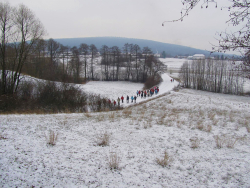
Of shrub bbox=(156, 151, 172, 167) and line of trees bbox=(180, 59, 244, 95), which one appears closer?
shrub bbox=(156, 151, 172, 167)

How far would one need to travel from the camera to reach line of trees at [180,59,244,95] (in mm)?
42875

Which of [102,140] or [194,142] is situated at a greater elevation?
[102,140]

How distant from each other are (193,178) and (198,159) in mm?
1066

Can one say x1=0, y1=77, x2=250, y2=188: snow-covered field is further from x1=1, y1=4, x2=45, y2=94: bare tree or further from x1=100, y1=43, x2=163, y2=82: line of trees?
x1=100, y1=43, x2=163, y2=82: line of trees

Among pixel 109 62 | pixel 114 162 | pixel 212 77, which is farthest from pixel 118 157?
pixel 109 62

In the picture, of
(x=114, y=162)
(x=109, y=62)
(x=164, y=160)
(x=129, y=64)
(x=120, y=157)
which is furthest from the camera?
(x=109, y=62)

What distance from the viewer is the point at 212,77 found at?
44906mm

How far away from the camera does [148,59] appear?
4903 centimetres

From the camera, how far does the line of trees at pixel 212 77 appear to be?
42.9 m

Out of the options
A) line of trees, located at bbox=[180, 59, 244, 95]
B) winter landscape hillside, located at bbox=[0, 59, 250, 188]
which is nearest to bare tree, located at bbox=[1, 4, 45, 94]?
winter landscape hillside, located at bbox=[0, 59, 250, 188]

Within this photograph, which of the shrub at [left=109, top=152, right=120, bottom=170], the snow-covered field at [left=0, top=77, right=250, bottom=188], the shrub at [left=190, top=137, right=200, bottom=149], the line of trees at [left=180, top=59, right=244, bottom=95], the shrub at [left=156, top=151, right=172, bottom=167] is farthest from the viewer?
the line of trees at [left=180, top=59, right=244, bottom=95]

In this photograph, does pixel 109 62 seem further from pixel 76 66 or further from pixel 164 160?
pixel 164 160

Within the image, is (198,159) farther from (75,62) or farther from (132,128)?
(75,62)

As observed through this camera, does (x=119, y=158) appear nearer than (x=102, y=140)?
Yes
